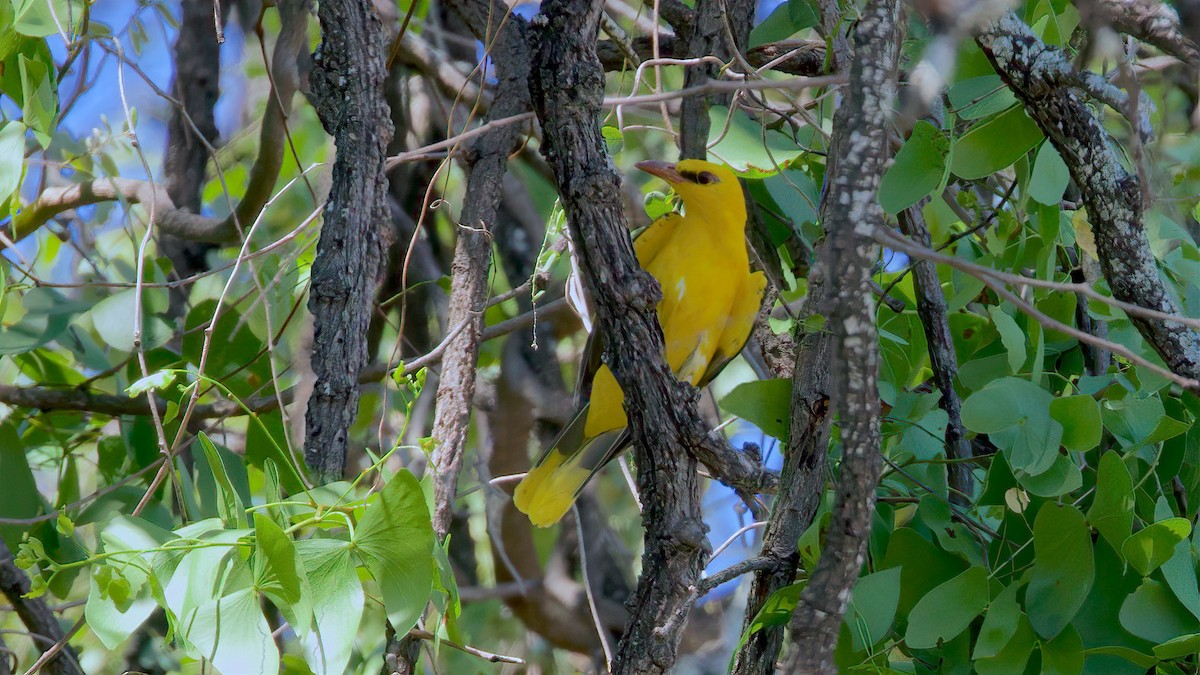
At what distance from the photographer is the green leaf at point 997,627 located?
165cm

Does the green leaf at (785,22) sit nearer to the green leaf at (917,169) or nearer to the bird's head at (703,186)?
the bird's head at (703,186)

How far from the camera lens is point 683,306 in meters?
2.94

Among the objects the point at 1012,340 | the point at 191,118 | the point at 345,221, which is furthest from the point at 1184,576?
the point at 191,118

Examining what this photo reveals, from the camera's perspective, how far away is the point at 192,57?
157 inches

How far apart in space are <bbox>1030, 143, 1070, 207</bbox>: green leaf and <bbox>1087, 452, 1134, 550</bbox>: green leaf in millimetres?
512

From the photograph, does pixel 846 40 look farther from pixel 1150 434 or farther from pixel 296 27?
pixel 296 27

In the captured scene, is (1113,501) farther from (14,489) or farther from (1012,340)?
(14,489)

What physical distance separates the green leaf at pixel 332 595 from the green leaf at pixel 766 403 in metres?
0.75

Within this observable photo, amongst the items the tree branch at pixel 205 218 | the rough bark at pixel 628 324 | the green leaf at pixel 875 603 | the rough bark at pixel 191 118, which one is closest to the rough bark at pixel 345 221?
the rough bark at pixel 628 324

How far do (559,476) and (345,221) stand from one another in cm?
102

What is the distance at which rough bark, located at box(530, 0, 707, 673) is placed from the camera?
63.1 inches

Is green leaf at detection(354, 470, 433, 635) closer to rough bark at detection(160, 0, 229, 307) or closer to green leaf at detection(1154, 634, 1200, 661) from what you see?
green leaf at detection(1154, 634, 1200, 661)

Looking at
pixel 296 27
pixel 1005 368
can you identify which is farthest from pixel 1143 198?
pixel 296 27

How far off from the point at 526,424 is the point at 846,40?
7.31ft
